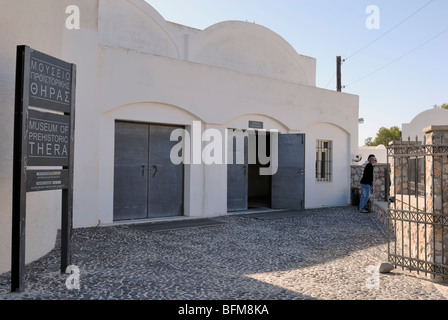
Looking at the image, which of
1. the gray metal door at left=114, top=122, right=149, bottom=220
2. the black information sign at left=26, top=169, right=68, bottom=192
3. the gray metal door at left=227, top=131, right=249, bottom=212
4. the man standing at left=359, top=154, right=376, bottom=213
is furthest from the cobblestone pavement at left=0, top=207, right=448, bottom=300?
the man standing at left=359, top=154, right=376, bottom=213

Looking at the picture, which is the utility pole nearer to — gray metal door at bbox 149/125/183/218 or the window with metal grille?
the window with metal grille

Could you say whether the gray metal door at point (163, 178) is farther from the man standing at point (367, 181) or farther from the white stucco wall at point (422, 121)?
the white stucco wall at point (422, 121)

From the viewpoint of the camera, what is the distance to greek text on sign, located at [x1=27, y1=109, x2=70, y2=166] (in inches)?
183

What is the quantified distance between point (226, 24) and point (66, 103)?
31.4 ft

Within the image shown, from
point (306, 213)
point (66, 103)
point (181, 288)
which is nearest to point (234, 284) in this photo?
point (181, 288)

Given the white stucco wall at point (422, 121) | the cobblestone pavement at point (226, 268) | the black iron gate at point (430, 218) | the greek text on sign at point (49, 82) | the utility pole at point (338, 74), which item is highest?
the utility pole at point (338, 74)

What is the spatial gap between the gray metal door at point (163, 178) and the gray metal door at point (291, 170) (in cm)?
361

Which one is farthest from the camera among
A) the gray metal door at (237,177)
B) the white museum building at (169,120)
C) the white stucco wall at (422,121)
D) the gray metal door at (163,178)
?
the white stucco wall at (422,121)

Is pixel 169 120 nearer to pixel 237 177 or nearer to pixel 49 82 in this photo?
pixel 237 177

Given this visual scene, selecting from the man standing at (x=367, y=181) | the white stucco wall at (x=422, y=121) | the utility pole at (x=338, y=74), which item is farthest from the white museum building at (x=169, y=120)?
the utility pole at (x=338, y=74)

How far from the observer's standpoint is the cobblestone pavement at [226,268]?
459cm

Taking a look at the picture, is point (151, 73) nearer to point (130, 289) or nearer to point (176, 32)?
point (176, 32)

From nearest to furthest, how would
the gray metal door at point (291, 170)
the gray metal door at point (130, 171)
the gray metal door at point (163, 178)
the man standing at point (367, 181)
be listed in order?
the gray metal door at point (130, 171)
the gray metal door at point (163, 178)
the man standing at point (367, 181)
the gray metal door at point (291, 170)
